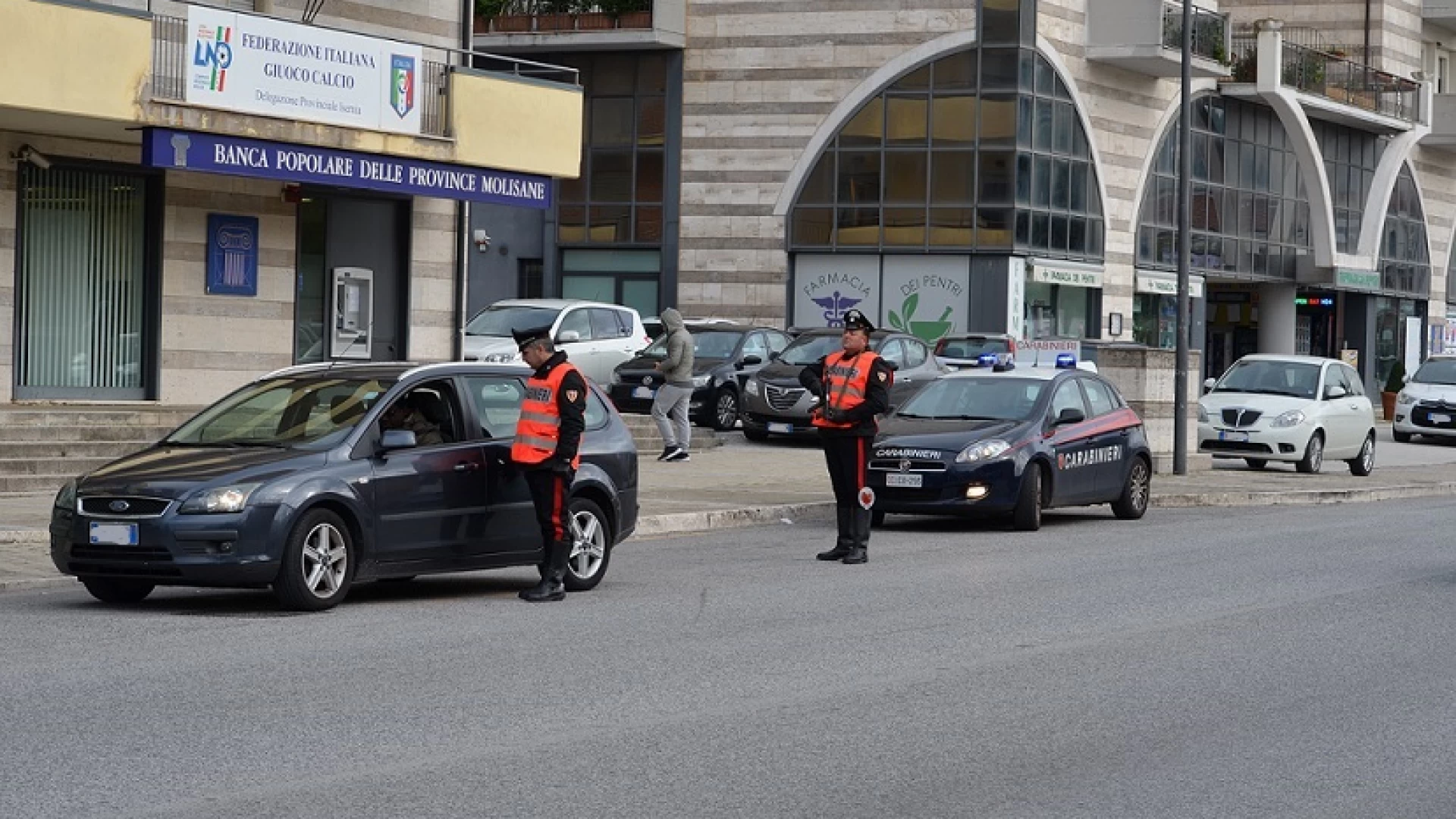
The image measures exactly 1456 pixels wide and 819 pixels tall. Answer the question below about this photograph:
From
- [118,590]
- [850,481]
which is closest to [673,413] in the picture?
[850,481]

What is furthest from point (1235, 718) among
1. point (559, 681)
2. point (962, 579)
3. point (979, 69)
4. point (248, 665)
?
point (979, 69)

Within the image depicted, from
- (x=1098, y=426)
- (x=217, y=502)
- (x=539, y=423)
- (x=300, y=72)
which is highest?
(x=300, y=72)

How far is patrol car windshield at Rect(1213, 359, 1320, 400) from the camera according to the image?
29969 millimetres

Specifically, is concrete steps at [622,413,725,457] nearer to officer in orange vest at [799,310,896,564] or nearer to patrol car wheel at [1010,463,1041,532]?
patrol car wheel at [1010,463,1041,532]

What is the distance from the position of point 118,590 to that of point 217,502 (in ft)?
4.18

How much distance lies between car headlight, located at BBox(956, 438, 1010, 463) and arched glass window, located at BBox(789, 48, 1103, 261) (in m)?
25.9

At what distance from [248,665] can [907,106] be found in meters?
36.3

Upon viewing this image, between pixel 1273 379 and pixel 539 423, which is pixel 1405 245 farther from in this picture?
pixel 539 423

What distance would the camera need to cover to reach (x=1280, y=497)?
25.0 metres

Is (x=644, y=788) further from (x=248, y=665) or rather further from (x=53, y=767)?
(x=248, y=665)

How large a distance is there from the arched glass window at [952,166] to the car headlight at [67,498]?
33676mm

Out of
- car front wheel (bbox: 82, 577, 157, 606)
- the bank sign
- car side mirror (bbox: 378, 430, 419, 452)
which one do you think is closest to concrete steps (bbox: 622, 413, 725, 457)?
the bank sign

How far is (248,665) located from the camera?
10.3m

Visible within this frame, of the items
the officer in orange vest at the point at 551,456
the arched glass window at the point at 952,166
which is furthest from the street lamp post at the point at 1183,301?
the arched glass window at the point at 952,166
